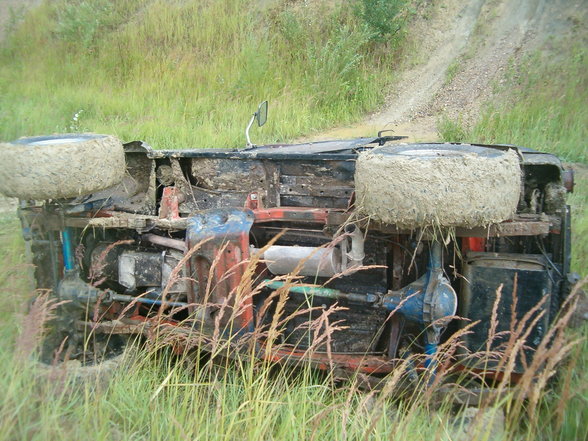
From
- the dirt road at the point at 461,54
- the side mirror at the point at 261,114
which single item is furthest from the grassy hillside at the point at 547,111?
the side mirror at the point at 261,114

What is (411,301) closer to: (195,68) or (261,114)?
(261,114)

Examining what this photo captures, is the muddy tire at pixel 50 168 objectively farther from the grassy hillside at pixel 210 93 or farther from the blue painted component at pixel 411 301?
the blue painted component at pixel 411 301

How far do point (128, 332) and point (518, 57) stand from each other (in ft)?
34.1

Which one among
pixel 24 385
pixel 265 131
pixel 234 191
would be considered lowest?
pixel 24 385

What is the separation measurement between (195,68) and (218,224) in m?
9.12

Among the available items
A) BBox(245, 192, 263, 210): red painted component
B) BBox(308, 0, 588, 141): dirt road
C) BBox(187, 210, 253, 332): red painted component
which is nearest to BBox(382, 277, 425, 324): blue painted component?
BBox(187, 210, 253, 332): red painted component

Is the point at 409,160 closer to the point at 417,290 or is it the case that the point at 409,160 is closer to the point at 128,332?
the point at 417,290

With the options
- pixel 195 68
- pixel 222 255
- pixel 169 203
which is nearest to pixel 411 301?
pixel 222 255

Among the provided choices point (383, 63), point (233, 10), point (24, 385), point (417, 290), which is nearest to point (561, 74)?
point (383, 63)

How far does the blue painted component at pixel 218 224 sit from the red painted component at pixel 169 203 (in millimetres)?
379

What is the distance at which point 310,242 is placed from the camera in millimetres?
3396

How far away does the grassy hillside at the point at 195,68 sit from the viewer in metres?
9.26

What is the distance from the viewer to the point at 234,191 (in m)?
3.60

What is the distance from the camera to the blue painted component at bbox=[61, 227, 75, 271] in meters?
3.29
